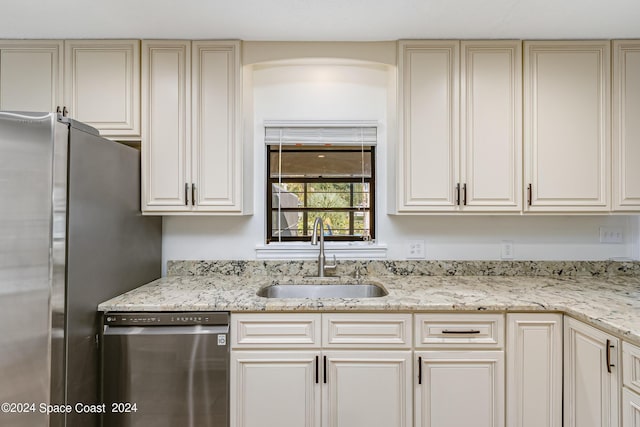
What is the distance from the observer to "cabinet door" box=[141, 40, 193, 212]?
1946 mm

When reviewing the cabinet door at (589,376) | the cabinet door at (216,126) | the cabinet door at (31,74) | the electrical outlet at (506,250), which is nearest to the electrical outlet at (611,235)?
the electrical outlet at (506,250)

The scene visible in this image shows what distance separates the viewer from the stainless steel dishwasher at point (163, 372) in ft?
5.13

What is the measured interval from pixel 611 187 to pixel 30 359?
9.66ft

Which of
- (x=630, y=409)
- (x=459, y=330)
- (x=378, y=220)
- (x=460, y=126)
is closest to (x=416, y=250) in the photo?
(x=378, y=220)

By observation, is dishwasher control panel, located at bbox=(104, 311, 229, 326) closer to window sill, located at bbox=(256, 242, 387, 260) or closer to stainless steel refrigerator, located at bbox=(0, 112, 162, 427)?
stainless steel refrigerator, located at bbox=(0, 112, 162, 427)

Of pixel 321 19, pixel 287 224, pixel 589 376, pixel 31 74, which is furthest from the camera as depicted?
pixel 287 224

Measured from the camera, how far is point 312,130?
2.28 meters

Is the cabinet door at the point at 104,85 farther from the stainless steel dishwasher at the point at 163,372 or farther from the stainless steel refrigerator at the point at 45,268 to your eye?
the stainless steel dishwasher at the point at 163,372

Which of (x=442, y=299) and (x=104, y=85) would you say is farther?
(x=104, y=85)

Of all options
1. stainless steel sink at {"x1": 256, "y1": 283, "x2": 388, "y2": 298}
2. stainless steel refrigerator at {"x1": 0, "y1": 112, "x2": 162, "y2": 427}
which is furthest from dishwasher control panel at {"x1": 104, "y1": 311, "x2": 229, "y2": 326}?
stainless steel sink at {"x1": 256, "y1": 283, "x2": 388, "y2": 298}

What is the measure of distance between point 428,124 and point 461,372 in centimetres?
132

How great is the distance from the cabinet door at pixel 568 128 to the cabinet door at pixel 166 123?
6.46 ft

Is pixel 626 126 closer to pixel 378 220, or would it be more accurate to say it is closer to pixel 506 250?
pixel 506 250

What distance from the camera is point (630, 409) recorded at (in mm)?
1250
